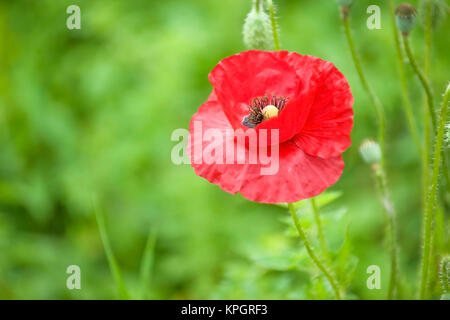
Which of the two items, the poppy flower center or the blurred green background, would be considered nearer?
the poppy flower center

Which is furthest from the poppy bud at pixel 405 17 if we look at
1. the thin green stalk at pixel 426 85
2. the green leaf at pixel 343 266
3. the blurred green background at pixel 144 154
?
the blurred green background at pixel 144 154

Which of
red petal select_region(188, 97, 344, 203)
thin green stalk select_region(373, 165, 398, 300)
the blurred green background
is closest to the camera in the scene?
red petal select_region(188, 97, 344, 203)

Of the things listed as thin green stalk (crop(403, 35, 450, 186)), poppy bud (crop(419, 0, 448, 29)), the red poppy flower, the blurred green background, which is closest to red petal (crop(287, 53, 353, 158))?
the red poppy flower

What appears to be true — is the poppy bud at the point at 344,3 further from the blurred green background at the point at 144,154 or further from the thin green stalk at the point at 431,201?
the blurred green background at the point at 144,154

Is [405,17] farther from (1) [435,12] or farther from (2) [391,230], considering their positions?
(2) [391,230]

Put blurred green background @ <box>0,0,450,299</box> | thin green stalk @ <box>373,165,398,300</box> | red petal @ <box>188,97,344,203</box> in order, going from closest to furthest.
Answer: red petal @ <box>188,97,344,203</box> < thin green stalk @ <box>373,165,398,300</box> < blurred green background @ <box>0,0,450,299</box>

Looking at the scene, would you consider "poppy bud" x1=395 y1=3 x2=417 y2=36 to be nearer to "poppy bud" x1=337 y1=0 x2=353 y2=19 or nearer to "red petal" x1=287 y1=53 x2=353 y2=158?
"poppy bud" x1=337 y1=0 x2=353 y2=19
